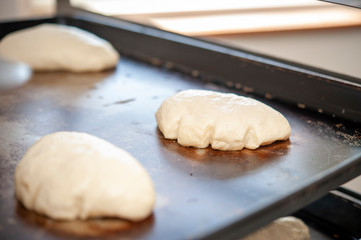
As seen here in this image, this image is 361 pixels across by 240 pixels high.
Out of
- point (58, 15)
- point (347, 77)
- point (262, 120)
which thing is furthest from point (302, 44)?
point (262, 120)

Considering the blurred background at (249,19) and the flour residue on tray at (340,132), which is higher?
the flour residue on tray at (340,132)

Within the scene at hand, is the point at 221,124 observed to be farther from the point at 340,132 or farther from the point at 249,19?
the point at 249,19

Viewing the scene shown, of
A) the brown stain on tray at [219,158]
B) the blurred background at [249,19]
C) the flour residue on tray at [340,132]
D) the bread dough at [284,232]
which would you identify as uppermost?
the flour residue on tray at [340,132]

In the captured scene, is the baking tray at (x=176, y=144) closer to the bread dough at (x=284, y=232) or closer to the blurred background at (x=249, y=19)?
the bread dough at (x=284, y=232)

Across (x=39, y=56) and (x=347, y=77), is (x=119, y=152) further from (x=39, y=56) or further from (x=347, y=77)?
(x=39, y=56)

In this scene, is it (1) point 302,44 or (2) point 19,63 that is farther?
(1) point 302,44

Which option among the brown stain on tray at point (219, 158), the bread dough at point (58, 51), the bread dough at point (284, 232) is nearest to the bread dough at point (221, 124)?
the brown stain on tray at point (219, 158)

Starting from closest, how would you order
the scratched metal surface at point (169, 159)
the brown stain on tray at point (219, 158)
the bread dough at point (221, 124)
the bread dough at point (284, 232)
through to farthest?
the scratched metal surface at point (169, 159) < the brown stain on tray at point (219, 158) < the bread dough at point (221, 124) < the bread dough at point (284, 232)

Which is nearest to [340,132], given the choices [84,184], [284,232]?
[284,232]
